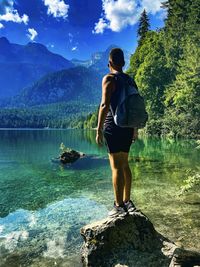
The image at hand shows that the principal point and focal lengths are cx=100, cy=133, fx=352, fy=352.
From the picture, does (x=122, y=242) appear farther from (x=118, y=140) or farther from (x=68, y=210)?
(x=68, y=210)

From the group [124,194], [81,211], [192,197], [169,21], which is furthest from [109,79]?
[169,21]

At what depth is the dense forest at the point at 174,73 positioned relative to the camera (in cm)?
5078

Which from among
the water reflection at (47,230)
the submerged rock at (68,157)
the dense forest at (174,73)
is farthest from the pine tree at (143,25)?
the water reflection at (47,230)

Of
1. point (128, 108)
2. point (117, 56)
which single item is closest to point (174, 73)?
point (117, 56)

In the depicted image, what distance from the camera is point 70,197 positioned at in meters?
16.2

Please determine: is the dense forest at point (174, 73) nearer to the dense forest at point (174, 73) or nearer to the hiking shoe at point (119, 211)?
the dense forest at point (174, 73)

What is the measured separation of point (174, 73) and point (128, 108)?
58.6m

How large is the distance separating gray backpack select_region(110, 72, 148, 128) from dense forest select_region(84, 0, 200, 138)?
41304 millimetres

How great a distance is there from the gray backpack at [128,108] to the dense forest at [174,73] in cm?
4130

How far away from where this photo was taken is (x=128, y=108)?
730cm

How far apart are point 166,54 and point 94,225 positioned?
5873 centimetres

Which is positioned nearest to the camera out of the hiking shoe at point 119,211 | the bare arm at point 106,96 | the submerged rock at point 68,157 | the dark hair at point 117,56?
the bare arm at point 106,96

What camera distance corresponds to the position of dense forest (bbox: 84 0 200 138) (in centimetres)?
5078

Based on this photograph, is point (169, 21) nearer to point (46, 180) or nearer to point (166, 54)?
point (166, 54)
